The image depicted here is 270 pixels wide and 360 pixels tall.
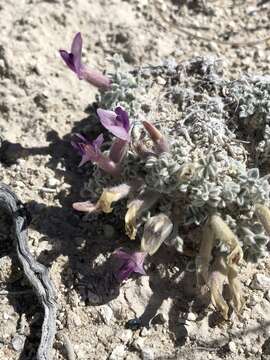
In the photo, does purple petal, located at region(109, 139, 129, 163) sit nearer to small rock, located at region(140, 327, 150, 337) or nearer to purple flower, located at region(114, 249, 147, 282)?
purple flower, located at region(114, 249, 147, 282)

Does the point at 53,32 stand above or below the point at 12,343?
above

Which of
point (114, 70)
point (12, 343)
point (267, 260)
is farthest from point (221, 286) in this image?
point (114, 70)

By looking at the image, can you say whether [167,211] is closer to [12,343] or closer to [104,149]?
[104,149]

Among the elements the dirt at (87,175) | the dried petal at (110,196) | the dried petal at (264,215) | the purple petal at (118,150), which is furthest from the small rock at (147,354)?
the purple petal at (118,150)

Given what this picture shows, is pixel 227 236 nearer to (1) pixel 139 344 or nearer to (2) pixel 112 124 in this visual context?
(1) pixel 139 344

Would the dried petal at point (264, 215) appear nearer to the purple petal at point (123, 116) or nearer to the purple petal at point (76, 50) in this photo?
the purple petal at point (123, 116)
